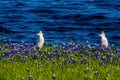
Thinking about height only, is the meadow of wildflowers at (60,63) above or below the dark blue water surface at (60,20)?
above

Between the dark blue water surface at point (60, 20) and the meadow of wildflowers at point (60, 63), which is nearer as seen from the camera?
the meadow of wildflowers at point (60, 63)

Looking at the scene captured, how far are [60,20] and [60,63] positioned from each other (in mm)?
23884

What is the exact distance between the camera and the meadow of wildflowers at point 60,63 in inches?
458

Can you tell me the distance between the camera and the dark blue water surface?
30.3 meters

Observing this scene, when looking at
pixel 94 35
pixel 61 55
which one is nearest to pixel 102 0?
pixel 94 35

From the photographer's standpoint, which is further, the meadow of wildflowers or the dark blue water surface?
the dark blue water surface

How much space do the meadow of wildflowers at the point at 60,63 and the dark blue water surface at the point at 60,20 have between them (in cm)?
1253

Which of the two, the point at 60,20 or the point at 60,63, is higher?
the point at 60,63

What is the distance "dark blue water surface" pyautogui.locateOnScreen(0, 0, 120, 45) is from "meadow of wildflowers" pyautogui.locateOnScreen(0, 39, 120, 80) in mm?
12532

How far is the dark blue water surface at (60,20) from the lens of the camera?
3034 cm

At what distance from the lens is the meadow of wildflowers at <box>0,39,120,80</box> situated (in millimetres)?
11644

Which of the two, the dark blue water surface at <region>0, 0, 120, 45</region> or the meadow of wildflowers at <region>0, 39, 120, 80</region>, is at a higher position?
the meadow of wildflowers at <region>0, 39, 120, 80</region>

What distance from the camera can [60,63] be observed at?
12.8m

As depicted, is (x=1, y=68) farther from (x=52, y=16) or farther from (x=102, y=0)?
(x=102, y=0)
